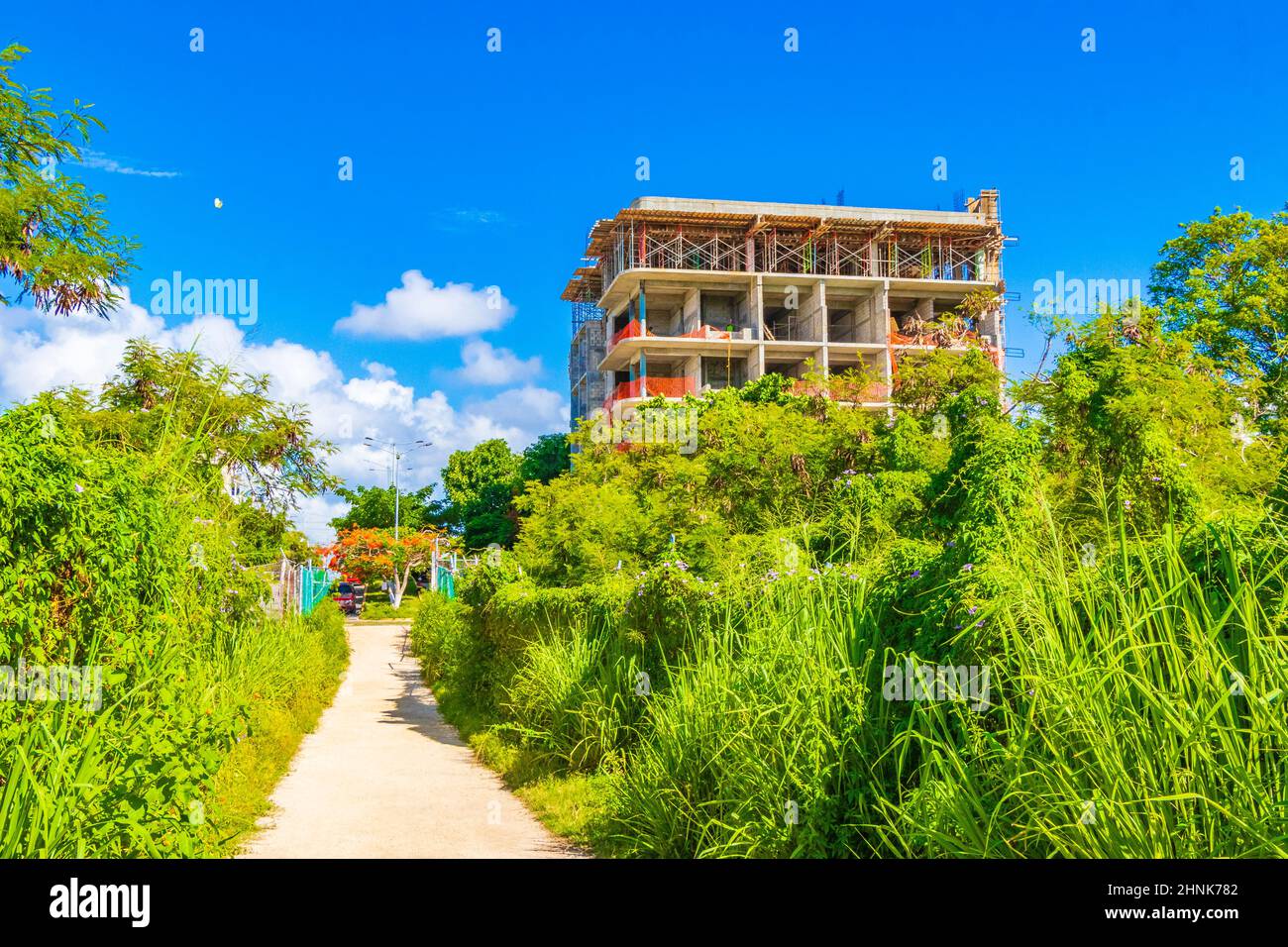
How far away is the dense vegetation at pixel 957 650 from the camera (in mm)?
3361

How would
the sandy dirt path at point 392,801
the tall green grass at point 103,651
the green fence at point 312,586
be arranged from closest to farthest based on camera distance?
1. the tall green grass at point 103,651
2. the sandy dirt path at point 392,801
3. the green fence at point 312,586

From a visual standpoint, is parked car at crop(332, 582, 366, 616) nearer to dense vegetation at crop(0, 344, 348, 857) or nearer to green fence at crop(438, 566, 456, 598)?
green fence at crop(438, 566, 456, 598)

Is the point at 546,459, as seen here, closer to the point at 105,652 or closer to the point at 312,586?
the point at 312,586

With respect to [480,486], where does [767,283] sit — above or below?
above

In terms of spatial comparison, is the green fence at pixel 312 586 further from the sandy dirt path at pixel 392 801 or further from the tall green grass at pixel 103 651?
the tall green grass at pixel 103 651

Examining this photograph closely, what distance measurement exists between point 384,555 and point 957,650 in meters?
45.9

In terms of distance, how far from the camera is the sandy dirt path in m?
6.80

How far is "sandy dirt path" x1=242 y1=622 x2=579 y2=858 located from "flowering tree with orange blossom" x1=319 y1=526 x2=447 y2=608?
33.6 metres

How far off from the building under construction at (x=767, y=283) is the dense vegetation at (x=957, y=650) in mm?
34992

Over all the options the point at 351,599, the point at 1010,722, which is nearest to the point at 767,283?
the point at 351,599

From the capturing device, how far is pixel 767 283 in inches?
1921

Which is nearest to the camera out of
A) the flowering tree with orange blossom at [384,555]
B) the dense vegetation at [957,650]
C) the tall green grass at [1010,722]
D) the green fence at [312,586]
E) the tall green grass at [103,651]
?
the tall green grass at [1010,722]

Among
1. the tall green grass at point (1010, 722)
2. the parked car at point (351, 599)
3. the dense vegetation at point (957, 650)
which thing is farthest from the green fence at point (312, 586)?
the tall green grass at point (1010, 722)
